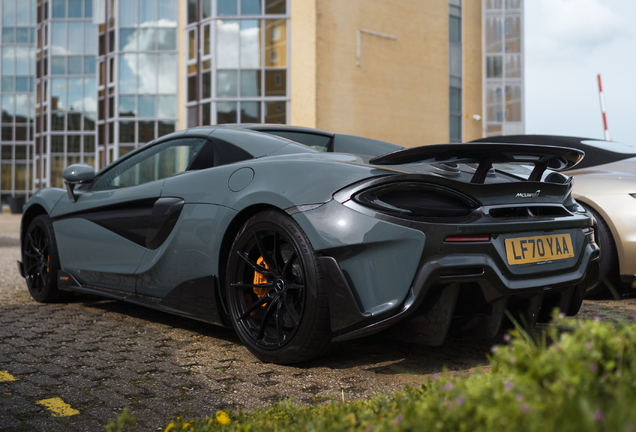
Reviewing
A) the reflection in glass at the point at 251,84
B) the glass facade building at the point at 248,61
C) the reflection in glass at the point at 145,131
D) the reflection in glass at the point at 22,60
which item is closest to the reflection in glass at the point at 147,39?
the reflection in glass at the point at 145,131

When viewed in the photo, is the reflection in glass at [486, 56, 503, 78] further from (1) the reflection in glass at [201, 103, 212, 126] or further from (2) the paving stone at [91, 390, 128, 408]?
(2) the paving stone at [91, 390, 128, 408]

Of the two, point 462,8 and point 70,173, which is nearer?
point 70,173

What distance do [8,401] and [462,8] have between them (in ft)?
91.3

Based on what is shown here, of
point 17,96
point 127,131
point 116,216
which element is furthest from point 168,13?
point 116,216

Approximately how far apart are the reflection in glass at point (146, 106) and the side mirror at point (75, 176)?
66.1 feet

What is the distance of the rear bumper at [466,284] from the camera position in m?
2.52

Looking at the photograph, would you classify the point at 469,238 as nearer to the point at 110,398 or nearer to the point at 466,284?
the point at 466,284

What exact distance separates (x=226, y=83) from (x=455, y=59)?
11.1 m

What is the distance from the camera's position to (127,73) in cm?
2428

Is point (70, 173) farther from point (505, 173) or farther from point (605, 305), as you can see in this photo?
point (605, 305)

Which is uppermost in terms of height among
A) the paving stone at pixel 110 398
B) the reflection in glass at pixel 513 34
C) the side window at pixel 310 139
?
the reflection in glass at pixel 513 34

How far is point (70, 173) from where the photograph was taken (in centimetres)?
457

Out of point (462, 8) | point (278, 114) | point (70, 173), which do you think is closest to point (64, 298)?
point (70, 173)

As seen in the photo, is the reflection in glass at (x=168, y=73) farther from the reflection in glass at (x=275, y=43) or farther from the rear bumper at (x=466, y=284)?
the rear bumper at (x=466, y=284)
